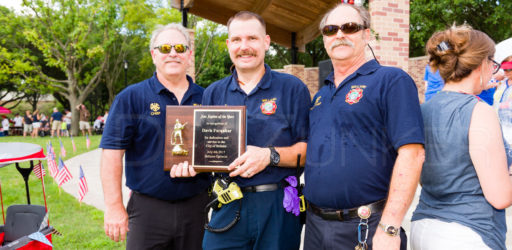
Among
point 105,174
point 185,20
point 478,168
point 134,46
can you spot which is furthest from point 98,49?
point 478,168

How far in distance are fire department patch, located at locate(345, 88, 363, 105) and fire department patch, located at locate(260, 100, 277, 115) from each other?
22.3 inches

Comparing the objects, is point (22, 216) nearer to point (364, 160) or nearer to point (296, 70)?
point (364, 160)

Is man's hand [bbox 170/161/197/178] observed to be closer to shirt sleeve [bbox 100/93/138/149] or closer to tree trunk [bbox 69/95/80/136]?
shirt sleeve [bbox 100/93/138/149]

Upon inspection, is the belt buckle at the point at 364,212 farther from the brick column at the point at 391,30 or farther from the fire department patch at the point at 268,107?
the brick column at the point at 391,30

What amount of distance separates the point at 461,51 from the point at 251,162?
1.43 meters

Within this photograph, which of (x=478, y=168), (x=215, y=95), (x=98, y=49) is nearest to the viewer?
(x=478, y=168)

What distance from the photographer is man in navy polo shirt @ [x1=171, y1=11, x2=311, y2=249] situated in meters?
2.66

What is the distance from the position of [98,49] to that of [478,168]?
1114 inches

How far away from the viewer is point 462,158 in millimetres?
2059

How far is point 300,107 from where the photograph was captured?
2.79 m

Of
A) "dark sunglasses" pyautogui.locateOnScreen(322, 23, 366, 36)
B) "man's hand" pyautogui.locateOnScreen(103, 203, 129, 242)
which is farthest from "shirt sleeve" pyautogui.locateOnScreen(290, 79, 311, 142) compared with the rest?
"man's hand" pyautogui.locateOnScreen(103, 203, 129, 242)

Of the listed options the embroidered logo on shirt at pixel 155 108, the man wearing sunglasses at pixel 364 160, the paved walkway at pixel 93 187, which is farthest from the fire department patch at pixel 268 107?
the paved walkway at pixel 93 187

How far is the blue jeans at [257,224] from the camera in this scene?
105 inches

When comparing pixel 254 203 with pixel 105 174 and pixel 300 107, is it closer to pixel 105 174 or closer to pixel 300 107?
pixel 300 107
